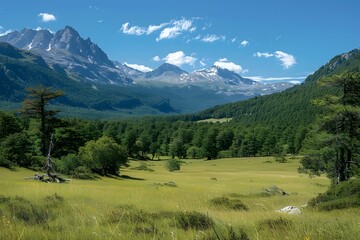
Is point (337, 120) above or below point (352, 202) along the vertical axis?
above

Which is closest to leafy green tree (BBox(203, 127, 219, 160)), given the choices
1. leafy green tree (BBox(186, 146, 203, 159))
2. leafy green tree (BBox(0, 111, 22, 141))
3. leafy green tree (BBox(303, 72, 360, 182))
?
leafy green tree (BBox(186, 146, 203, 159))

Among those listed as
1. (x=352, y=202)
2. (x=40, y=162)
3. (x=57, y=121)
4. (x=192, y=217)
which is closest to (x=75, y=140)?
(x=57, y=121)

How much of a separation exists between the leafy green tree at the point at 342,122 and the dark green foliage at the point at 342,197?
10616mm

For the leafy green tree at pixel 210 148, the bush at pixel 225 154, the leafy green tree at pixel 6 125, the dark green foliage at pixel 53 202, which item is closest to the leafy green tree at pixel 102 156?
the leafy green tree at pixel 6 125

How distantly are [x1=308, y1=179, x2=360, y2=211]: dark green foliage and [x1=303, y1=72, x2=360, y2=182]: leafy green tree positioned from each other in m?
10.6

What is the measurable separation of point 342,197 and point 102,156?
3682cm

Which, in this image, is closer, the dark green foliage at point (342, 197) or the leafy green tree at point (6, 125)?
the dark green foliage at point (342, 197)

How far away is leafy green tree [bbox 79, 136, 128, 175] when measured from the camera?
49.3 meters

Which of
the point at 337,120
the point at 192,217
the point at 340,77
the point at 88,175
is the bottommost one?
the point at 88,175

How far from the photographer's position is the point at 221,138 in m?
147

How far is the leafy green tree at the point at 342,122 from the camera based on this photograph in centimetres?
2936

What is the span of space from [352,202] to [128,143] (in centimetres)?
11406

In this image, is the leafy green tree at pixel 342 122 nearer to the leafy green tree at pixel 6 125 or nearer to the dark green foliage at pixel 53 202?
the dark green foliage at pixel 53 202

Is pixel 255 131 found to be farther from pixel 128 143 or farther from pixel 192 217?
pixel 192 217
